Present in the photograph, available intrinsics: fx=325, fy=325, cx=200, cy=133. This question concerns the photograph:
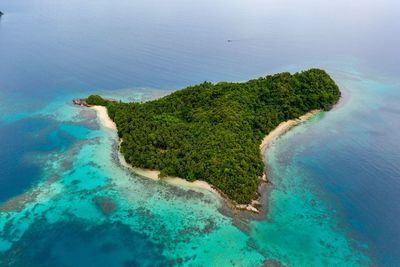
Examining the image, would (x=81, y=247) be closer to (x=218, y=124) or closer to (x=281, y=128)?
(x=218, y=124)

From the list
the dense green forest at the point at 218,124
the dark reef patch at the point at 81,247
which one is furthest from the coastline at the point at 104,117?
the dark reef patch at the point at 81,247

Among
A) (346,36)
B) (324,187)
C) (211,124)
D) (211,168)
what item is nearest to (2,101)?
(211,124)

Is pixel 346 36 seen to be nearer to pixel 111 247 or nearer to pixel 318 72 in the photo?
pixel 318 72

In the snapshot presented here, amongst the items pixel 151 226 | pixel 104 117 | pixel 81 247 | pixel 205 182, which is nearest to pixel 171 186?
pixel 205 182

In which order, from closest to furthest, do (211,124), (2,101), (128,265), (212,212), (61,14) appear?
(128,265) → (212,212) → (211,124) → (2,101) → (61,14)

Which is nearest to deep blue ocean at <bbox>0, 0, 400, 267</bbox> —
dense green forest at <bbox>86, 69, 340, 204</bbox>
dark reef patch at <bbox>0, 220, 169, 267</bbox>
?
dark reef patch at <bbox>0, 220, 169, 267</bbox>
